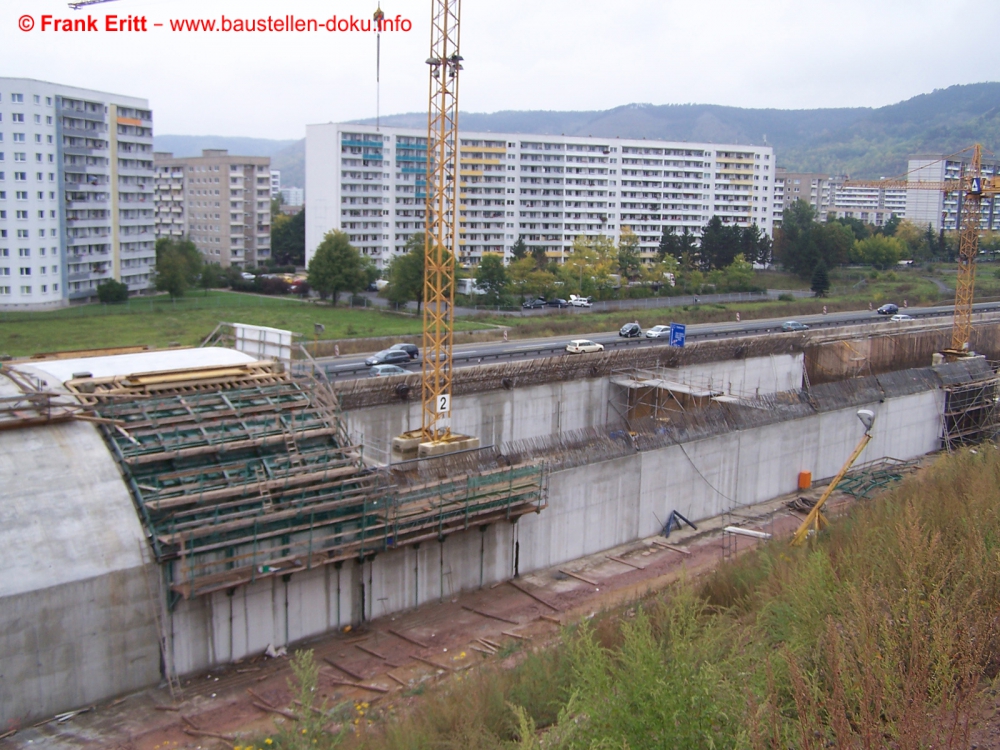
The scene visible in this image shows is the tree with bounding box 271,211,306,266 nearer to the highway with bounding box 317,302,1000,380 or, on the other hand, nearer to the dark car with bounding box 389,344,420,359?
the highway with bounding box 317,302,1000,380

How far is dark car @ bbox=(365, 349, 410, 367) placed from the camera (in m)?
40.8

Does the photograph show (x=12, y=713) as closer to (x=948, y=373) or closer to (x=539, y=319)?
(x=948, y=373)

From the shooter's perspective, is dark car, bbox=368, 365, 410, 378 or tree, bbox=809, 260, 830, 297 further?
tree, bbox=809, 260, 830, 297

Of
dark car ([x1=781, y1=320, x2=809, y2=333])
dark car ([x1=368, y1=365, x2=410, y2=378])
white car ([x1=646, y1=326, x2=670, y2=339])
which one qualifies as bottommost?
dark car ([x1=368, y1=365, x2=410, y2=378])

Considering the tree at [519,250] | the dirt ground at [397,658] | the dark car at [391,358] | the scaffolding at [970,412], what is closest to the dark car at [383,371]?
the dark car at [391,358]

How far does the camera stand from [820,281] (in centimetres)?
8162

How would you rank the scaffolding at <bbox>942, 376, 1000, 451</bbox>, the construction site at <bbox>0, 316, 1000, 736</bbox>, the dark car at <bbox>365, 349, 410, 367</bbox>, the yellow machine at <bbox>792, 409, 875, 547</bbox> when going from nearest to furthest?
the construction site at <bbox>0, 316, 1000, 736</bbox>, the yellow machine at <bbox>792, 409, 875, 547</bbox>, the dark car at <bbox>365, 349, 410, 367</bbox>, the scaffolding at <bbox>942, 376, 1000, 451</bbox>

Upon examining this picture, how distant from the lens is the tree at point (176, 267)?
6650cm

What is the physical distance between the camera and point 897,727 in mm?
8195

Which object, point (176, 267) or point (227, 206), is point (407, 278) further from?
point (227, 206)

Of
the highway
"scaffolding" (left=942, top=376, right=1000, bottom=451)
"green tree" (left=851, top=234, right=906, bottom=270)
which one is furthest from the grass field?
A: "green tree" (left=851, top=234, right=906, bottom=270)

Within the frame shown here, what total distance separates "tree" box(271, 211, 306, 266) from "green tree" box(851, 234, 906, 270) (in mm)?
65260

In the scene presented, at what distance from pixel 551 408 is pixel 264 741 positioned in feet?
73.4

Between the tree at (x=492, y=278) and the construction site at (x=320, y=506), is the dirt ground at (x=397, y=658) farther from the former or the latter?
the tree at (x=492, y=278)
